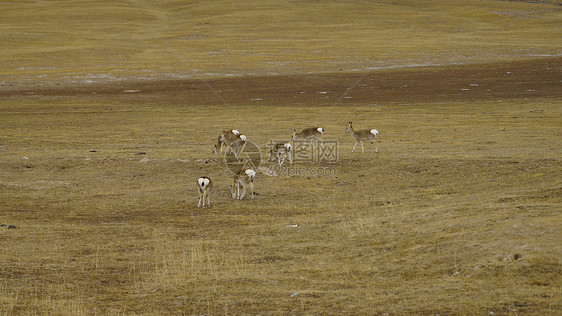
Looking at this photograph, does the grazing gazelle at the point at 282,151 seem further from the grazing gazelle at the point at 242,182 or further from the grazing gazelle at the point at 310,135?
the grazing gazelle at the point at 242,182

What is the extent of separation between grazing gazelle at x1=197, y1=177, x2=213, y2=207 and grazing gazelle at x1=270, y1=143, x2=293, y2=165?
3909 mm

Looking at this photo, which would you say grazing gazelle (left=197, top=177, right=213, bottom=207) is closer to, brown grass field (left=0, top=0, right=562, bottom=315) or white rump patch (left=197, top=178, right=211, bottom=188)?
white rump patch (left=197, top=178, right=211, bottom=188)

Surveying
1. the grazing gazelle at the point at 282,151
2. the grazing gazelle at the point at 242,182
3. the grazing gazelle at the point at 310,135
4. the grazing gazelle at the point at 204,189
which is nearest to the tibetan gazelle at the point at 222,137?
the grazing gazelle at the point at 310,135

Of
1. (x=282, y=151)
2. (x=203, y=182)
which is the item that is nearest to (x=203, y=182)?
(x=203, y=182)

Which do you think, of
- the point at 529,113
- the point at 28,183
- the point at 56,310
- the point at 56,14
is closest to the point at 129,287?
the point at 56,310

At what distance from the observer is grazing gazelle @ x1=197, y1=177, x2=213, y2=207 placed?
17297 mm

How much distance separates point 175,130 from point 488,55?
136ft

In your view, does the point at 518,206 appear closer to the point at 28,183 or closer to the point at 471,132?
the point at 471,132

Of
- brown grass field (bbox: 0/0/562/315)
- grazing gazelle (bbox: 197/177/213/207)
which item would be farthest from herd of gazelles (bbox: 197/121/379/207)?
brown grass field (bbox: 0/0/562/315)

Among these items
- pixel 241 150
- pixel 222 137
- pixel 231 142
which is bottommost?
pixel 241 150

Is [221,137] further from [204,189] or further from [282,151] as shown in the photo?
[204,189]

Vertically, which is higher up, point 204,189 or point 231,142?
point 204,189

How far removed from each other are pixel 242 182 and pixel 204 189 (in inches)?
55.5

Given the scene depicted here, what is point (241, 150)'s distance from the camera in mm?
23781
